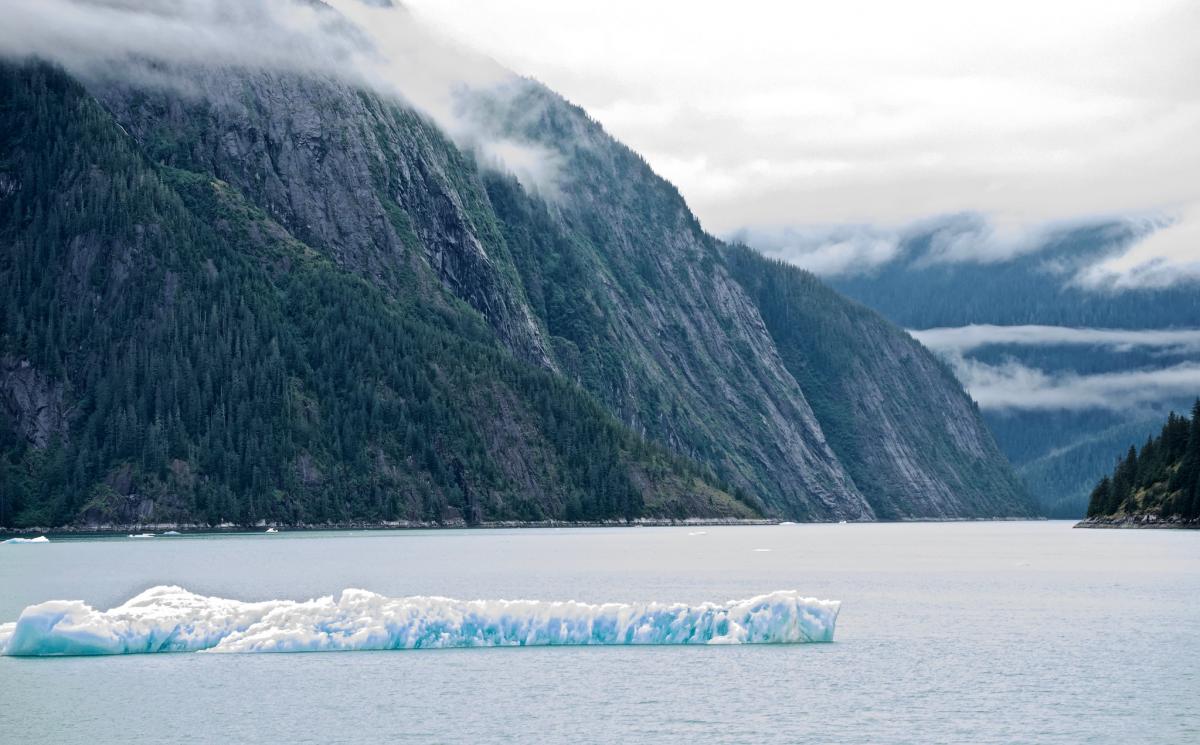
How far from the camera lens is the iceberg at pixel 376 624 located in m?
79.6

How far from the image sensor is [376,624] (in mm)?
81938

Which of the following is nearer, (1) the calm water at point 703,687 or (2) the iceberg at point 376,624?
(1) the calm water at point 703,687

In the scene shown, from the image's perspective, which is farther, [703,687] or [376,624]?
[376,624]

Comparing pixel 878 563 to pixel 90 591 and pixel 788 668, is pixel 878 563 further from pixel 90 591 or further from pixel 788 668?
pixel 788 668

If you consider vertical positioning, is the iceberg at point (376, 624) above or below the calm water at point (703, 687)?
above

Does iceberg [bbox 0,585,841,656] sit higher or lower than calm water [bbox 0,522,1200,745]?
higher

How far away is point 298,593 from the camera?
123 metres

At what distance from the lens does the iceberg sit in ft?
261

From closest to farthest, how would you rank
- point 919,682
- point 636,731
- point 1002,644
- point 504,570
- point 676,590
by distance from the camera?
point 636,731 → point 919,682 → point 1002,644 → point 676,590 → point 504,570

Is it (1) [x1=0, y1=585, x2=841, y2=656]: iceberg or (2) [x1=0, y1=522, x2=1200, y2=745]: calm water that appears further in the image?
(1) [x1=0, y1=585, x2=841, y2=656]: iceberg

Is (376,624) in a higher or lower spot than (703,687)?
higher

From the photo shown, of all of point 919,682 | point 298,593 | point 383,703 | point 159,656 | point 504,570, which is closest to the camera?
point 383,703

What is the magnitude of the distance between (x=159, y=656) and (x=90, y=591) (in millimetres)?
46666

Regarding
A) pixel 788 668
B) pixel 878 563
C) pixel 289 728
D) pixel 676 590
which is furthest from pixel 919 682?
pixel 878 563
